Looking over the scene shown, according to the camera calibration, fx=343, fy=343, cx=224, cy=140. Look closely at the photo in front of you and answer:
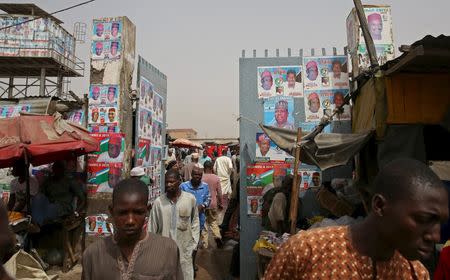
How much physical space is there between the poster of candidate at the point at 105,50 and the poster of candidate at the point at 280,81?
2.76 metres

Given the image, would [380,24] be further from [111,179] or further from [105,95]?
[111,179]

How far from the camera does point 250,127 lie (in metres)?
6.50

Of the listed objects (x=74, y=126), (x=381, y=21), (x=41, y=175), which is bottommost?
(x=41, y=175)

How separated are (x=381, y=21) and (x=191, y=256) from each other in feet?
16.3

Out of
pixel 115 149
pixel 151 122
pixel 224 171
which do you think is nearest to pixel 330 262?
pixel 115 149

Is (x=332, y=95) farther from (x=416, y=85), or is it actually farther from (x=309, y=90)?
(x=416, y=85)

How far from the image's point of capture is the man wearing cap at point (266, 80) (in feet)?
21.3

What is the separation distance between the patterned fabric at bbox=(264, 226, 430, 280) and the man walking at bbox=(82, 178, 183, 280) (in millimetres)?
802

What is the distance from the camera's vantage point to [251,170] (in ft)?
21.0

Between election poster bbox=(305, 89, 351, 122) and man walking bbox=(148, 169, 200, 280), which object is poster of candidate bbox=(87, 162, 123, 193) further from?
election poster bbox=(305, 89, 351, 122)

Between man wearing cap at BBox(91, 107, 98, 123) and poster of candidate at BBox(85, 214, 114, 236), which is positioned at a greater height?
man wearing cap at BBox(91, 107, 98, 123)

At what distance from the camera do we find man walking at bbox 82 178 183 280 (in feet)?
6.50

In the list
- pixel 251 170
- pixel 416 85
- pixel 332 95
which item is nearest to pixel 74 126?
pixel 251 170

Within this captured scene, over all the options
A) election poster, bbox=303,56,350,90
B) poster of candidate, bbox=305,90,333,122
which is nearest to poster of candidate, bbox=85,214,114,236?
poster of candidate, bbox=305,90,333,122
